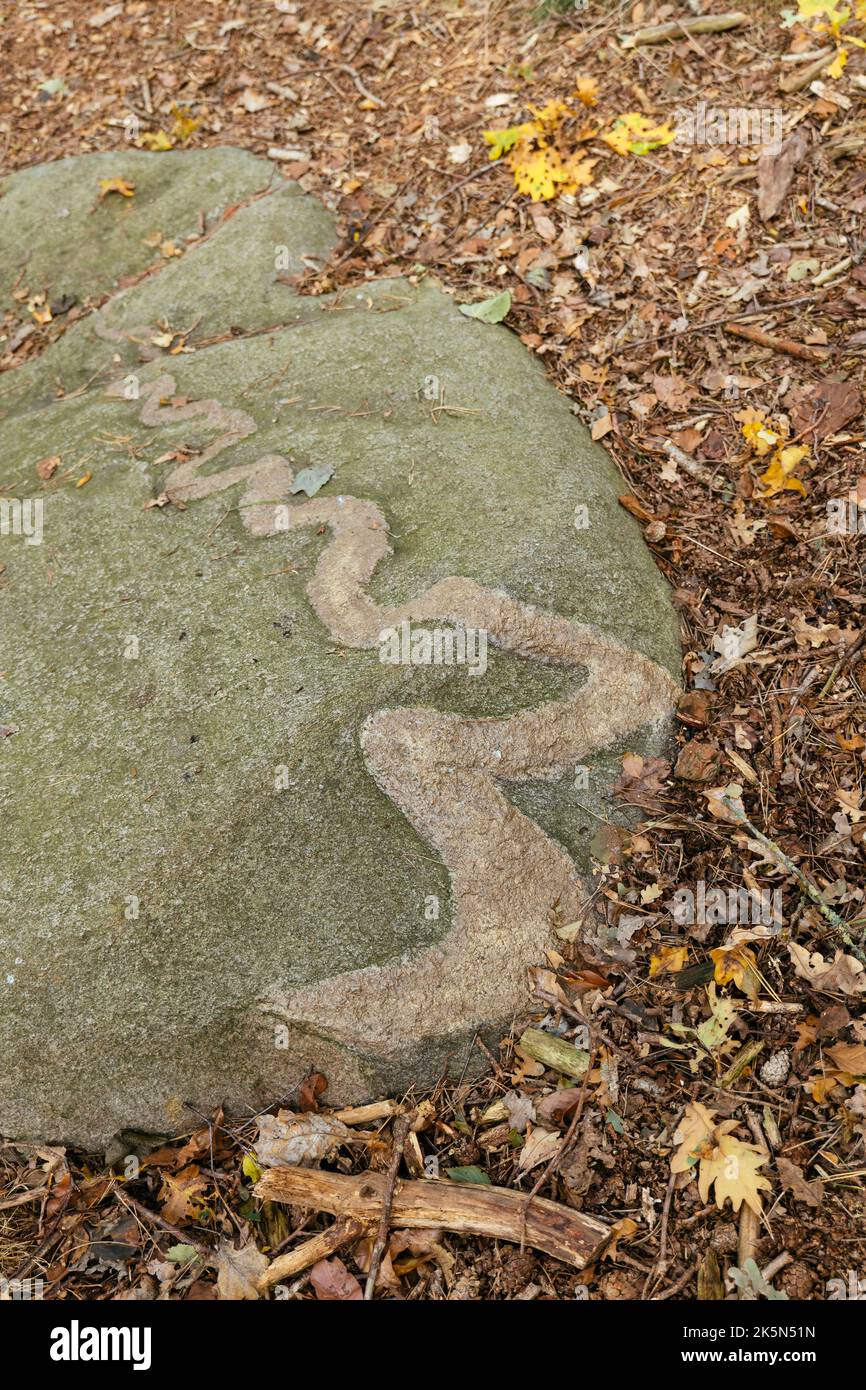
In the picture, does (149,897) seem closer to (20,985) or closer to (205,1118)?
(20,985)

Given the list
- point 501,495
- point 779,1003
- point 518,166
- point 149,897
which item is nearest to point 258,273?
point 518,166

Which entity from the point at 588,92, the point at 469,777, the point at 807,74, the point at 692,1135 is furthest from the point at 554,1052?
the point at 588,92

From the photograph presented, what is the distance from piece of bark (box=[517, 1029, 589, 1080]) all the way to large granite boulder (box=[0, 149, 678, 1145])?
12 centimetres

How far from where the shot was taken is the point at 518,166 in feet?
17.4

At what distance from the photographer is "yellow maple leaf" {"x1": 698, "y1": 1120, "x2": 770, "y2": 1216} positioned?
2.71 metres

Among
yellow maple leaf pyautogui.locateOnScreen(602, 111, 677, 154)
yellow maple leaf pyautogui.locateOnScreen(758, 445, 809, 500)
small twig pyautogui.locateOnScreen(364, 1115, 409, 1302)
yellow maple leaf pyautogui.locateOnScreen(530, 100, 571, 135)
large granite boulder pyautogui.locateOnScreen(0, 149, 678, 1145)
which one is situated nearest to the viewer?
small twig pyautogui.locateOnScreen(364, 1115, 409, 1302)

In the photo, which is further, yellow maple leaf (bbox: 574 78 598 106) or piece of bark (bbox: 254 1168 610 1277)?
yellow maple leaf (bbox: 574 78 598 106)

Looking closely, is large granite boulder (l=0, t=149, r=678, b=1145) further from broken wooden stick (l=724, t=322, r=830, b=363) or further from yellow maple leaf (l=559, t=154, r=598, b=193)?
yellow maple leaf (l=559, t=154, r=598, b=193)

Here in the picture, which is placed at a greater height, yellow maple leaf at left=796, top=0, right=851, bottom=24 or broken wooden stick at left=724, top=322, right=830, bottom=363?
yellow maple leaf at left=796, top=0, right=851, bottom=24

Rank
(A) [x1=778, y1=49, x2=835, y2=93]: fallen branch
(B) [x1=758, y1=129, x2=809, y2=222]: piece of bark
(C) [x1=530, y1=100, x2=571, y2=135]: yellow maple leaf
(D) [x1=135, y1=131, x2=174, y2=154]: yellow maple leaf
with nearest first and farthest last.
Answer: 1. (B) [x1=758, y1=129, x2=809, y2=222]: piece of bark
2. (A) [x1=778, y1=49, x2=835, y2=93]: fallen branch
3. (C) [x1=530, y1=100, x2=571, y2=135]: yellow maple leaf
4. (D) [x1=135, y1=131, x2=174, y2=154]: yellow maple leaf

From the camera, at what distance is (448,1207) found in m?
2.81

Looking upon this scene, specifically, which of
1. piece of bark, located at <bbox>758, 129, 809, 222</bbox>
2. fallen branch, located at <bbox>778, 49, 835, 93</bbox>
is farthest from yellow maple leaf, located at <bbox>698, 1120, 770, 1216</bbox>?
fallen branch, located at <bbox>778, 49, 835, 93</bbox>

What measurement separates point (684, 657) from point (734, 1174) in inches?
70.3

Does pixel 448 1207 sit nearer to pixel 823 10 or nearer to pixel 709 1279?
pixel 709 1279
